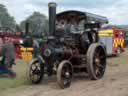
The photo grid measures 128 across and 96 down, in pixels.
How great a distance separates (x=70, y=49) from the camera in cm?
1095

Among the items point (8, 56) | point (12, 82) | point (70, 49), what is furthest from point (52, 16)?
point (8, 56)

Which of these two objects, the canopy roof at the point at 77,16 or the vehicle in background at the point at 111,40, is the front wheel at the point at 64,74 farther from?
the vehicle in background at the point at 111,40

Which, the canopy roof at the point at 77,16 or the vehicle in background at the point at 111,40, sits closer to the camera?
the canopy roof at the point at 77,16

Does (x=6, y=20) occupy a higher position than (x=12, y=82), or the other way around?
(x=6, y=20)

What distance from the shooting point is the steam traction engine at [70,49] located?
1034 centimetres

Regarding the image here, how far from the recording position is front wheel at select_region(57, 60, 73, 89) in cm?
978

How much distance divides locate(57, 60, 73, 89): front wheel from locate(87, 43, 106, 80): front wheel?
860 mm

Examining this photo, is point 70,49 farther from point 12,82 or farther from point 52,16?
point 12,82

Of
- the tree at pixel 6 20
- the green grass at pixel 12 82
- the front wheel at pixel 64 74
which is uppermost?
the tree at pixel 6 20

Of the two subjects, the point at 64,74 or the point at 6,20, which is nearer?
the point at 64,74

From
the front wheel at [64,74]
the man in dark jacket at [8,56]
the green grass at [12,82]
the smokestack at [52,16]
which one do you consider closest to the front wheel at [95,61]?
the front wheel at [64,74]

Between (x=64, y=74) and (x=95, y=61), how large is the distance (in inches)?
67.2

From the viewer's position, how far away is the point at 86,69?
11.5m

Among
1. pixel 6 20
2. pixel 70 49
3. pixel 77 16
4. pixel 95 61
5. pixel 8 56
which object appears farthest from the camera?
pixel 6 20
